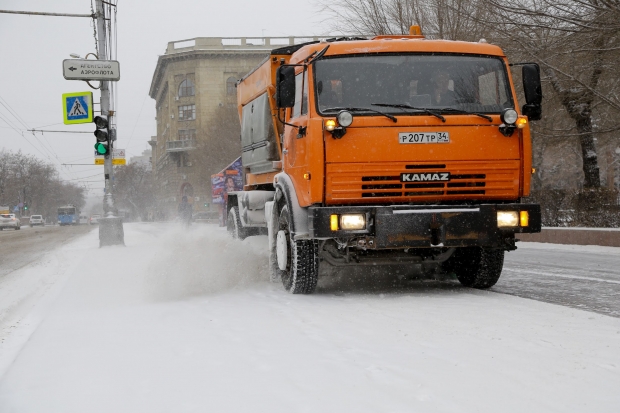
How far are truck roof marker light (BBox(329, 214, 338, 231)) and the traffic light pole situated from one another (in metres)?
12.7

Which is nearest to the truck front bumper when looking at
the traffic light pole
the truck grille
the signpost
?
the truck grille

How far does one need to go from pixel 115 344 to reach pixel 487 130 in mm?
4160

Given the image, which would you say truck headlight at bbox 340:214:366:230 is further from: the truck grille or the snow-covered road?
the snow-covered road

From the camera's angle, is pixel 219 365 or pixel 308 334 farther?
pixel 308 334

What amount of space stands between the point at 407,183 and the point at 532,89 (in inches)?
71.7

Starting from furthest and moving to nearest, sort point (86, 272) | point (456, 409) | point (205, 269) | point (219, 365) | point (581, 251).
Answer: point (581, 251) → point (86, 272) → point (205, 269) → point (219, 365) → point (456, 409)

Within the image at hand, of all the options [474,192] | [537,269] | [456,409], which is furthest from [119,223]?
[456,409]

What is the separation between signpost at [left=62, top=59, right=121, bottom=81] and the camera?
59.3 feet

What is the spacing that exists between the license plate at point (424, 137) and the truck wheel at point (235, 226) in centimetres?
553

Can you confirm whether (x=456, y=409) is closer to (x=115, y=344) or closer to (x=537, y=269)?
(x=115, y=344)

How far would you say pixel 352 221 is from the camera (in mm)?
7051

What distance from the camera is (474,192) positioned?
7.28 metres

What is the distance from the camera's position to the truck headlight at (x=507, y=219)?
23.7ft

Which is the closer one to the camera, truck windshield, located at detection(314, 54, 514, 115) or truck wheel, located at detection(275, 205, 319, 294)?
truck windshield, located at detection(314, 54, 514, 115)
